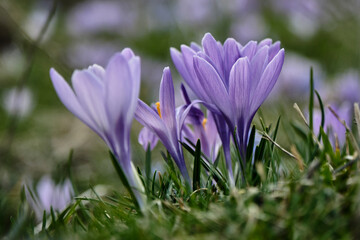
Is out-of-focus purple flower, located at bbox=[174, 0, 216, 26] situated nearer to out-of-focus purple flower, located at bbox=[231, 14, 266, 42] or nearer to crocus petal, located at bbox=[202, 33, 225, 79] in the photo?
out-of-focus purple flower, located at bbox=[231, 14, 266, 42]

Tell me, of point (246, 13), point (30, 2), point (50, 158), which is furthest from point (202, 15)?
point (30, 2)

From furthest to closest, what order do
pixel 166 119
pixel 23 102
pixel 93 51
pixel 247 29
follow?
pixel 93 51
pixel 247 29
pixel 23 102
pixel 166 119

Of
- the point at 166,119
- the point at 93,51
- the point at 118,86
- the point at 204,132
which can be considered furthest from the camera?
the point at 93,51

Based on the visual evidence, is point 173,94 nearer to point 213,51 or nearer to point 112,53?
point 213,51

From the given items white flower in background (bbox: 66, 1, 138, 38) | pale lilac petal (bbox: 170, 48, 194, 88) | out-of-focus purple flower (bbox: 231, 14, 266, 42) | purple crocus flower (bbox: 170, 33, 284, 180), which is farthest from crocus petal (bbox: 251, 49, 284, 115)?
white flower in background (bbox: 66, 1, 138, 38)

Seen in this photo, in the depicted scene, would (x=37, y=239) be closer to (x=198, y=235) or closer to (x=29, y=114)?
(x=198, y=235)

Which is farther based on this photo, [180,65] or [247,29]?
[247,29]

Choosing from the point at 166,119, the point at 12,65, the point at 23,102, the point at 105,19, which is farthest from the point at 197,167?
the point at 105,19

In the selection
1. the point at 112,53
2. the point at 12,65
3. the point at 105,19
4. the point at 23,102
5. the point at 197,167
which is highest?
the point at 105,19
